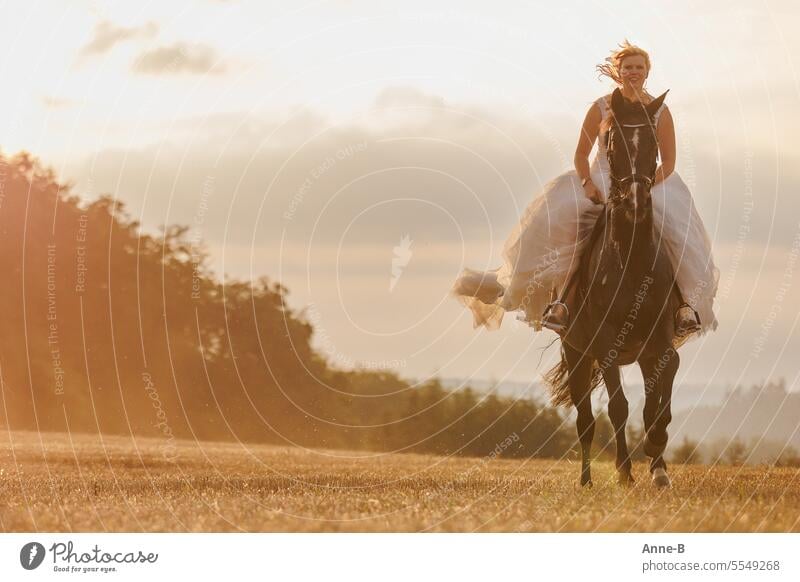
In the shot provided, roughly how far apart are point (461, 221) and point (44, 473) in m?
8.96

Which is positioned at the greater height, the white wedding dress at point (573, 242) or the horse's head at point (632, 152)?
the horse's head at point (632, 152)

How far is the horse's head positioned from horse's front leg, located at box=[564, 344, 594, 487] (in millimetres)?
3520

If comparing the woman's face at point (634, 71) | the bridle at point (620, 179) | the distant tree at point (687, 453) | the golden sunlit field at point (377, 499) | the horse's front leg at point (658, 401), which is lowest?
the distant tree at point (687, 453)

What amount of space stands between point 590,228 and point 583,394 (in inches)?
111

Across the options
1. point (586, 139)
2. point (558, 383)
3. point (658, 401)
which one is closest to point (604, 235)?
point (586, 139)

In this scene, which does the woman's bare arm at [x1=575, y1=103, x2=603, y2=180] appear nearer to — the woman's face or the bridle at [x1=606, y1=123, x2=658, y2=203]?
the woman's face

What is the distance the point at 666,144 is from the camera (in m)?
19.5

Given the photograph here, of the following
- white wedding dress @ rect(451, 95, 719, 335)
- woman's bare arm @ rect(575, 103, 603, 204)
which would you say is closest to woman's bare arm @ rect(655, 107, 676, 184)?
white wedding dress @ rect(451, 95, 719, 335)

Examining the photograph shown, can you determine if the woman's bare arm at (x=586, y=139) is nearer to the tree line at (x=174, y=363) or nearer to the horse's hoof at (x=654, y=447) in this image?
the horse's hoof at (x=654, y=447)

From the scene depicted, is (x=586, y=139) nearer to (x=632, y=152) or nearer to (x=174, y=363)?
(x=632, y=152)

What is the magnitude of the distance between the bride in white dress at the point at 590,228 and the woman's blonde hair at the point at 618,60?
0.6 inches

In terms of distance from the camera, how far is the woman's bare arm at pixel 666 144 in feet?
63.3

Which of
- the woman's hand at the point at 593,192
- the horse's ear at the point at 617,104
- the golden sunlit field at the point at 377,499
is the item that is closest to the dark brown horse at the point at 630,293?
the horse's ear at the point at 617,104
